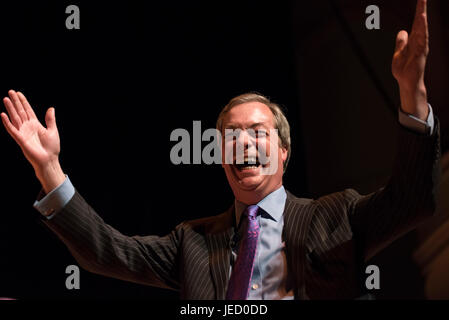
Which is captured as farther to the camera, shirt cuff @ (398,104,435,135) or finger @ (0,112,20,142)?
finger @ (0,112,20,142)

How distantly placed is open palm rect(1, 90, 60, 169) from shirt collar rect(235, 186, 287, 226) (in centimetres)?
52

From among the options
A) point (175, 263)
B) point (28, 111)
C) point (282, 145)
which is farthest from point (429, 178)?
point (28, 111)

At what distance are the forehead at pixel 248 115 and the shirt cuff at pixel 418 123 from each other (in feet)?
1.58

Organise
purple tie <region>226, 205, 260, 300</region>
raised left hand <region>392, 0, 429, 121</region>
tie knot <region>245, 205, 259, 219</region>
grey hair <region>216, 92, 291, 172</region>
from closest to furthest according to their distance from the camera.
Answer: raised left hand <region>392, 0, 429, 121</region>
purple tie <region>226, 205, 260, 300</region>
tie knot <region>245, 205, 259, 219</region>
grey hair <region>216, 92, 291, 172</region>

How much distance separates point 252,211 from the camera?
1.52 meters

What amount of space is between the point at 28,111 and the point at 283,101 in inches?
66.7

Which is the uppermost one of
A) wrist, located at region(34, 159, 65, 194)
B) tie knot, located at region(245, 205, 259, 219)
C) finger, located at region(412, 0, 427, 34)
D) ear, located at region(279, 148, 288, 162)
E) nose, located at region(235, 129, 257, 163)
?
finger, located at region(412, 0, 427, 34)

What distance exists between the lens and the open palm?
1.41 meters

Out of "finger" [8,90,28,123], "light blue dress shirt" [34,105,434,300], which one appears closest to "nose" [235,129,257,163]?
"light blue dress shirt" [34,105,434,300]

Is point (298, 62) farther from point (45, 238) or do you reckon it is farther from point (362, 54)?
point (45, 238)

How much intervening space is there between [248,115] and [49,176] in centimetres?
57

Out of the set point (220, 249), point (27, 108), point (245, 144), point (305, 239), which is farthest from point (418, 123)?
point (27, 108)

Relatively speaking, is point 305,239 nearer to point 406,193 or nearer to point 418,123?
point 406,193

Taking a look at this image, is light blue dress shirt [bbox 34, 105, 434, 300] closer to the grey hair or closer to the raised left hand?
the grey hair
